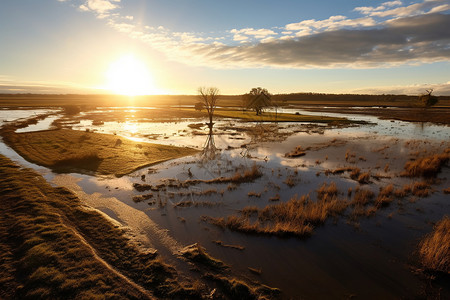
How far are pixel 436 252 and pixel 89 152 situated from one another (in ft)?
106

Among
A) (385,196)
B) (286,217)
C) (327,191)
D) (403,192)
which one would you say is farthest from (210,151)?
(403,192)

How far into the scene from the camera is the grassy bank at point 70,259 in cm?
890

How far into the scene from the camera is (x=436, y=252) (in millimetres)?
10891

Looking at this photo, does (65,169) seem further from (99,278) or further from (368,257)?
(368,257)

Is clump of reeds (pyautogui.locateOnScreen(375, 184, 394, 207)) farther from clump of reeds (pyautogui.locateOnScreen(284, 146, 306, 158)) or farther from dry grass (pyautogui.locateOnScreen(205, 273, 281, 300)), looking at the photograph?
clump of reeds (pyautogui.locateOnScreen(284, 146, 306, 158))

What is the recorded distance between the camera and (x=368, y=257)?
11672 millimetres

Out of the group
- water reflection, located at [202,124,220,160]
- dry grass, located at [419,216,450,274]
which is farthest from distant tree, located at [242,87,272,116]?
dry grass, located at [419,216,450,274]

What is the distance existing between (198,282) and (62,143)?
1411 inches

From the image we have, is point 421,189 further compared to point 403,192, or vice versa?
point 421,189

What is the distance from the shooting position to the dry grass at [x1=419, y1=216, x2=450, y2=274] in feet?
34.6

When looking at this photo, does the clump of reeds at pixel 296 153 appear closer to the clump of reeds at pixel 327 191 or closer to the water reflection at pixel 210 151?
the water reflection at pixel 210 151

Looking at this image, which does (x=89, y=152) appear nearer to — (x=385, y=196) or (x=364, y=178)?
(x=364, y=178)

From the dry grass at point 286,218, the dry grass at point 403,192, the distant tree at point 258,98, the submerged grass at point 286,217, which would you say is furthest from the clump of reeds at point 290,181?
the distant tree at point 258,98

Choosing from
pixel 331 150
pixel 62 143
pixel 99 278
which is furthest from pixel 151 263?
pixel 62 143
